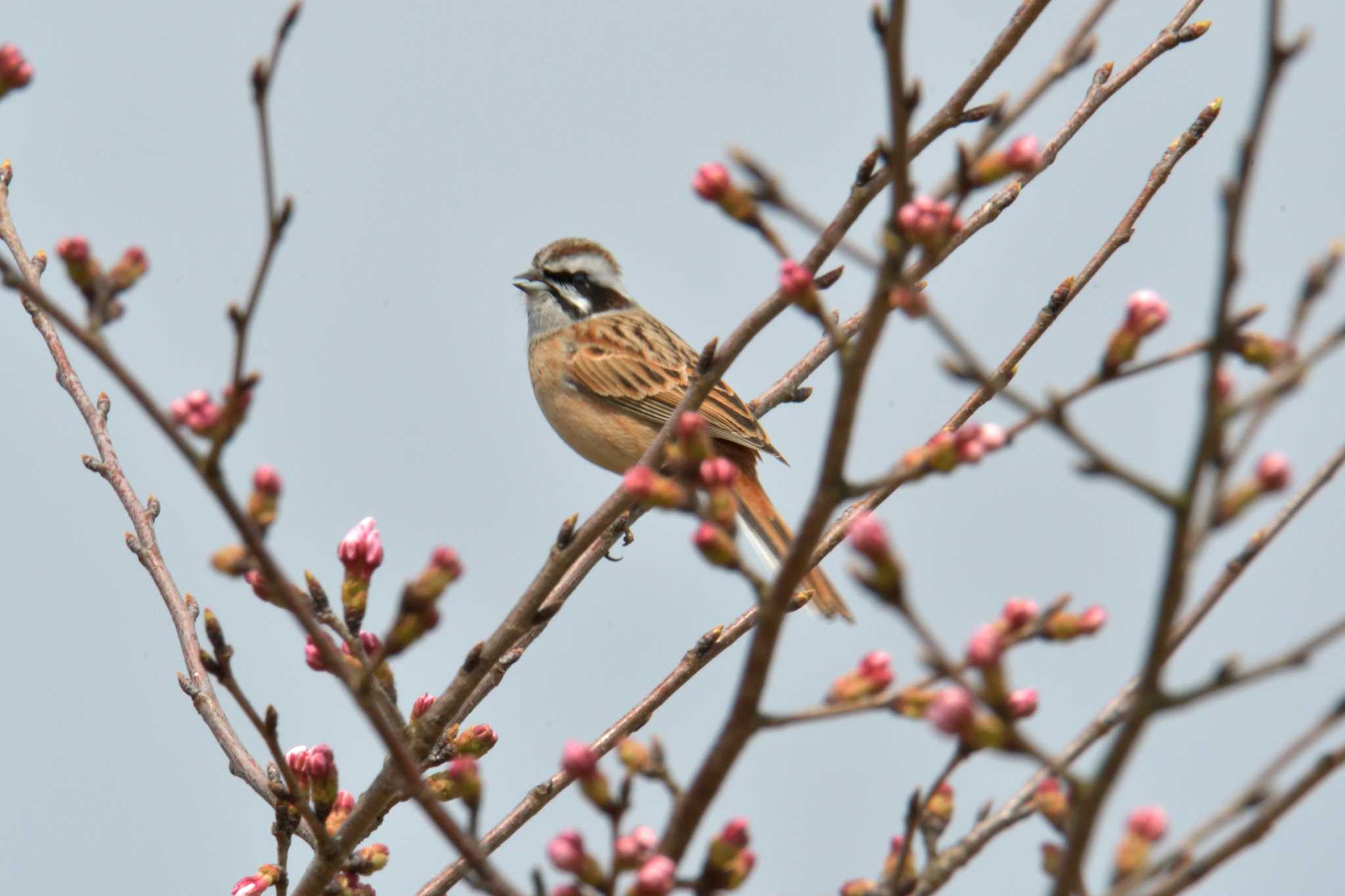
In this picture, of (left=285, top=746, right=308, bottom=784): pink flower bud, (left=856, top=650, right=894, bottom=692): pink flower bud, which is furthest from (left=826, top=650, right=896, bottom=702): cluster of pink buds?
(left=285, top=746, right=308, bottom=784): pink flower bud

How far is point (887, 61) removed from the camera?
201cm

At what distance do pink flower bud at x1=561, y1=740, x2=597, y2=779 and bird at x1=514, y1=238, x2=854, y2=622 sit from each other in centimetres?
492

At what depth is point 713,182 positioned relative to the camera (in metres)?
2.49

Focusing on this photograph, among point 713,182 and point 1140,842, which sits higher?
point 713,182

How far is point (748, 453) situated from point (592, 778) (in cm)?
611

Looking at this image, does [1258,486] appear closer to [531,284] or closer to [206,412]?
[206,412]

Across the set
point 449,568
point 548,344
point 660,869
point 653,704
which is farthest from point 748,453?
point 660,869

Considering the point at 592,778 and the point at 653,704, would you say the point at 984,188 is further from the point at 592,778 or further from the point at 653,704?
the point at 653,704

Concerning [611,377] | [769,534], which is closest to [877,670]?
[769,534]

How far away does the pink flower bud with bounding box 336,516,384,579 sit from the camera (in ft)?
10.4

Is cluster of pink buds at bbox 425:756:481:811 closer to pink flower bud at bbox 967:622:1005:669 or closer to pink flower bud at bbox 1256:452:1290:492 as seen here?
pink flower bud at bbox 967:622:1005:669

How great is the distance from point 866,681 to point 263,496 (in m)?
1.03

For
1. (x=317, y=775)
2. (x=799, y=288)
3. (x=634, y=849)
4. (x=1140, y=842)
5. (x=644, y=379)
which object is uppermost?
(x=644, y=379)

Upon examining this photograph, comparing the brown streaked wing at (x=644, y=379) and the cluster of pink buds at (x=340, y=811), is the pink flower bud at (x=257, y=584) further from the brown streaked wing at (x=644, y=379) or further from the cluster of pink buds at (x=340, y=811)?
the brown streaked wing at (x=644, y=379)
